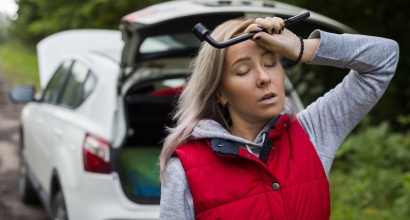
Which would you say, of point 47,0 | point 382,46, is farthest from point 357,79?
point 47,0

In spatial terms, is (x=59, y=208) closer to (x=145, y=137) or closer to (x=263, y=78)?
(x=145, y=137)

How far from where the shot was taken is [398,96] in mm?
9625

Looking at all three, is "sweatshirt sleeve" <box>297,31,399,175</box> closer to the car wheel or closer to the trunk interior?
the trunk interior

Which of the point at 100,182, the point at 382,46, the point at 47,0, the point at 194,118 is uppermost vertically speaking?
the point at 382,46

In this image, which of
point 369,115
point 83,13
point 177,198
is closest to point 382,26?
point 369,115

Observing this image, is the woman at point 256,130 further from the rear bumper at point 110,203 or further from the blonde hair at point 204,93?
the rear bumper at point 110,203

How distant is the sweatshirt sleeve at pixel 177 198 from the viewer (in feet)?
6.88

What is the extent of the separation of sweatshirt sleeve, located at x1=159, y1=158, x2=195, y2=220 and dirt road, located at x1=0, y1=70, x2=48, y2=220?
4792 mm

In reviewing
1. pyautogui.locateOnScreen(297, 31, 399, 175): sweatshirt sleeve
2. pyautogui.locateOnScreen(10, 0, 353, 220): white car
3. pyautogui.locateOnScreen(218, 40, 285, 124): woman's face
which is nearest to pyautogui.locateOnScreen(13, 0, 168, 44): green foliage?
pyautogui.locateOnScreen(10, 0, 353, 220): white car

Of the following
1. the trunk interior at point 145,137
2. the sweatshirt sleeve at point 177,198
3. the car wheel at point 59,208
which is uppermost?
the sweatshirt sleeve at point 177,198

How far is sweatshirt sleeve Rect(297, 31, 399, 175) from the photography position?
2.17 m

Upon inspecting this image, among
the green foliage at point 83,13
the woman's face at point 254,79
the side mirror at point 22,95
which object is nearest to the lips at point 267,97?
the woman's face at point 254,79

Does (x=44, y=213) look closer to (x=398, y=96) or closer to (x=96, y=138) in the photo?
(x=96, y=138)

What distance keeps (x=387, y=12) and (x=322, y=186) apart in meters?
7.56
